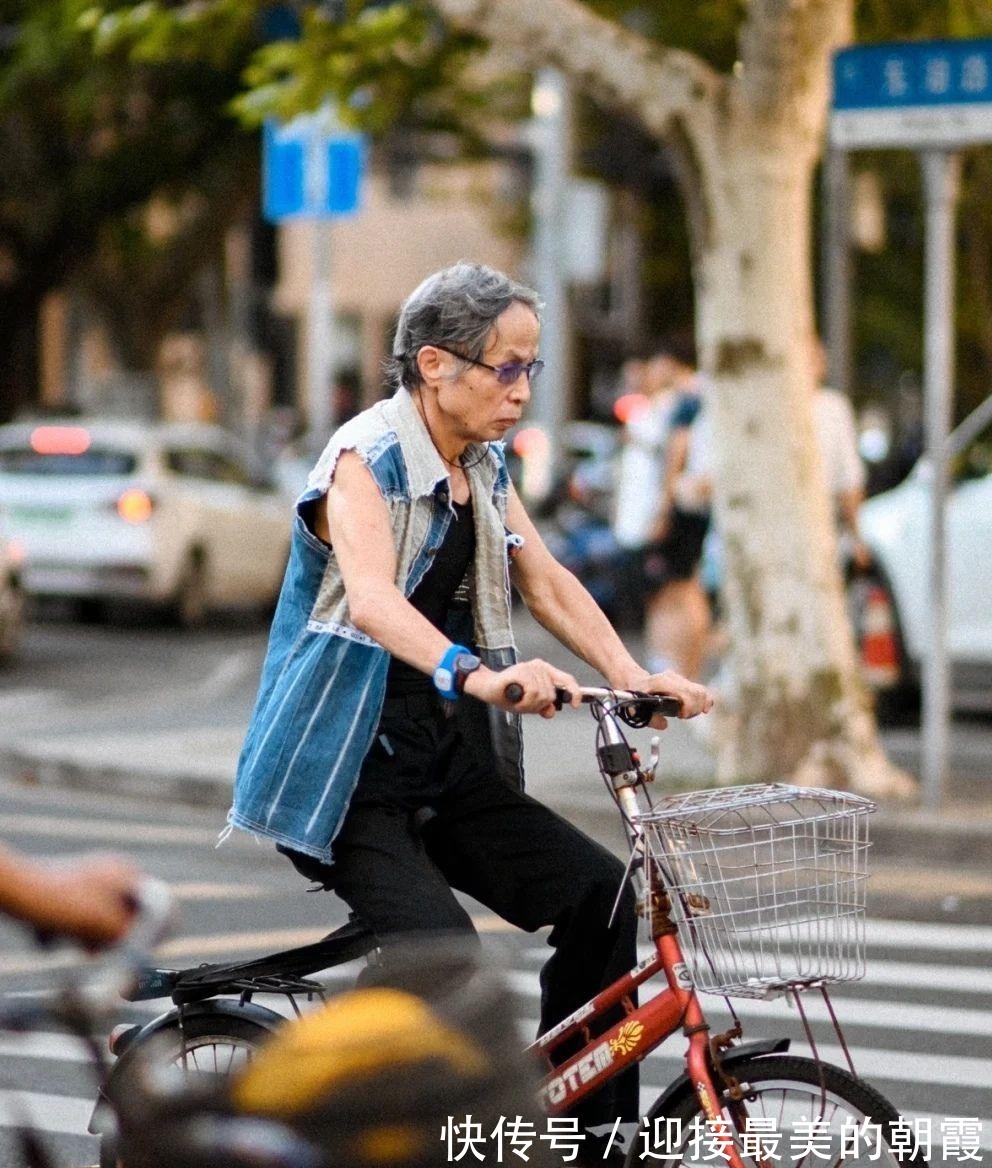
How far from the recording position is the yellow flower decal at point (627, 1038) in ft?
13.8

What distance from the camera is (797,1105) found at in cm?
397

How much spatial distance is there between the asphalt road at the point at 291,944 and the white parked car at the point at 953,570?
416 centimetres

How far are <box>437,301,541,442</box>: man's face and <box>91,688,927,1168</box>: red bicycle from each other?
1.83 ft

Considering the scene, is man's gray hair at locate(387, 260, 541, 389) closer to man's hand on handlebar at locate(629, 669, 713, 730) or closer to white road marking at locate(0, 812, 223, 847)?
man's hand on handlebar at locate(629, 669, 713, 730)

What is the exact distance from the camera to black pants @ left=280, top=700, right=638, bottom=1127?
4328 mm

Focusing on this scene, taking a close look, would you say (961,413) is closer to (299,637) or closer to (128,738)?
(128,738)

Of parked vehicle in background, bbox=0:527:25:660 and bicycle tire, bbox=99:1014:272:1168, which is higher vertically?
bicycle tire, bbox=99:1014:272:1168

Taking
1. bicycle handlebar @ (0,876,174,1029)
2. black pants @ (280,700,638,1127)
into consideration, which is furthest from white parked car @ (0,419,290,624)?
bicycle handlebar @ (0,876,174,1029)

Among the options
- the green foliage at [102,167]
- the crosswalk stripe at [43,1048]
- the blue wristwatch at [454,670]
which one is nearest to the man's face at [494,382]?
the blue wristwatch at [454,670]

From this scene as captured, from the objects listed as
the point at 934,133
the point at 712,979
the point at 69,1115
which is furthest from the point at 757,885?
the point at 934,133

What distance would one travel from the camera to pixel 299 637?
434cm

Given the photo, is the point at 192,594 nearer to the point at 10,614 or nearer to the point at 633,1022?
the point at 10,614

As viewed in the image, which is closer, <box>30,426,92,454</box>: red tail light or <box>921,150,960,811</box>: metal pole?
<box>921,150,960,811</box>: metal pole

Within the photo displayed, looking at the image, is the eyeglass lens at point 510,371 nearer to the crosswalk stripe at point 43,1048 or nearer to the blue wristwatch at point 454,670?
Result: the blue wristwatch at point 454,670
